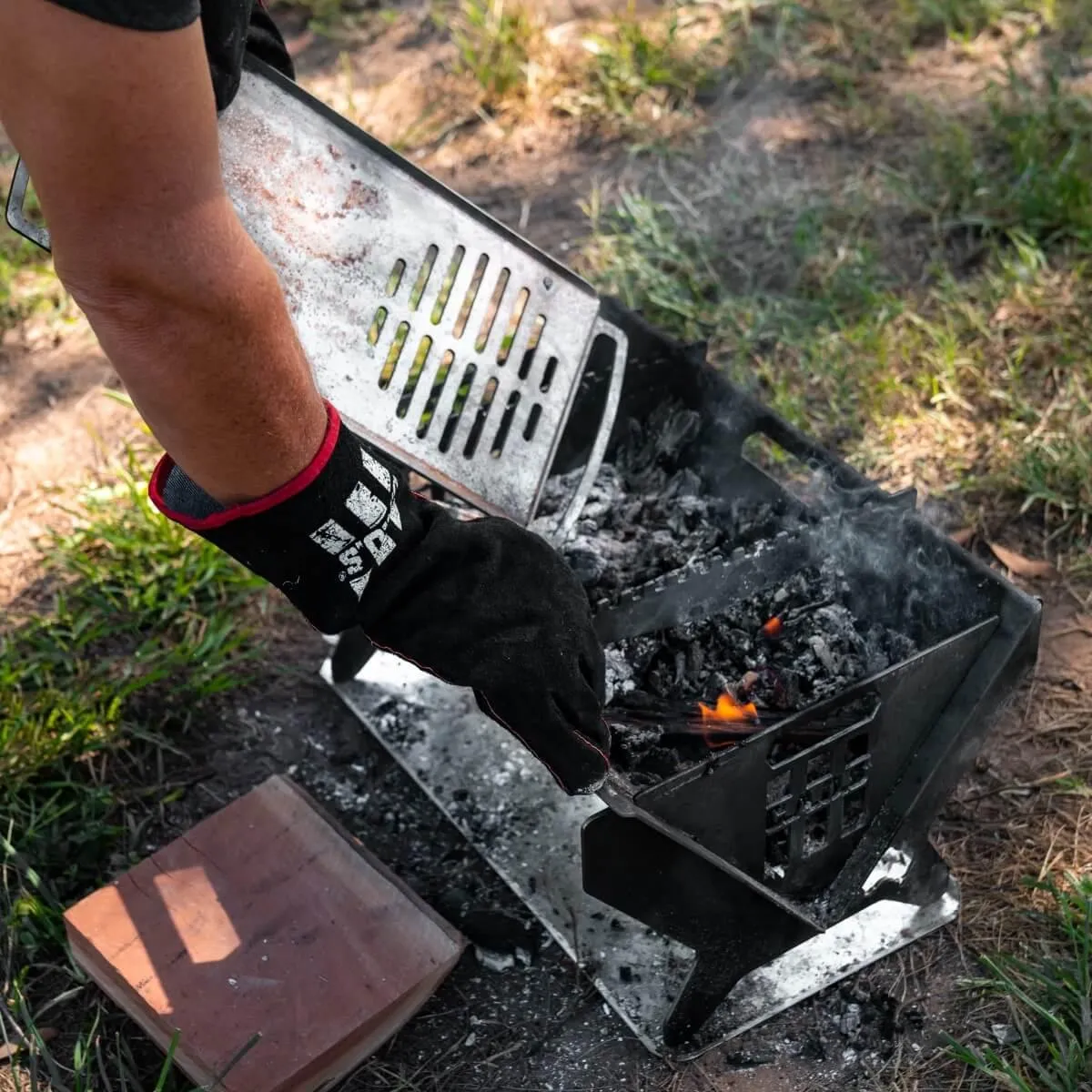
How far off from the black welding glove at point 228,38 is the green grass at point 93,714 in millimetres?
1408

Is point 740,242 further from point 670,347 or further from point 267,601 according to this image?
point 267,601

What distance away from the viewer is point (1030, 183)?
3684 mm

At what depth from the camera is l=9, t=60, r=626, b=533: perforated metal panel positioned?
6.84 feet

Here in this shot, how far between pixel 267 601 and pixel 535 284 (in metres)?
1.23

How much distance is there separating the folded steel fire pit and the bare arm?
1.97 feet

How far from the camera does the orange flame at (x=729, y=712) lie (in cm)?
212

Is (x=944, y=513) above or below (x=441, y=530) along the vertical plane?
below

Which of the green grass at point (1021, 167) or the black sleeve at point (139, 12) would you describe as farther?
the green grass at point (1021, 167)

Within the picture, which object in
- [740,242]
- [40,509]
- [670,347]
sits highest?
[670,347]

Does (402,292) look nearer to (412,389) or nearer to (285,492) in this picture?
(412,389)

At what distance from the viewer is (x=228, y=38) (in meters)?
1.64

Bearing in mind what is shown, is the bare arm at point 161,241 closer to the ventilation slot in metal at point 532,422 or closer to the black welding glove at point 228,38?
the black welding glove at point 228,38

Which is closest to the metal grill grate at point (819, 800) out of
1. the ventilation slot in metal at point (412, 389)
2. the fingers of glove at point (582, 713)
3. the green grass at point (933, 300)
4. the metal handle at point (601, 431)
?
the fingers of glove at point (582, 713)

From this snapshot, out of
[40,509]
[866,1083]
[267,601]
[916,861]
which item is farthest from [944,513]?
[40,509]
